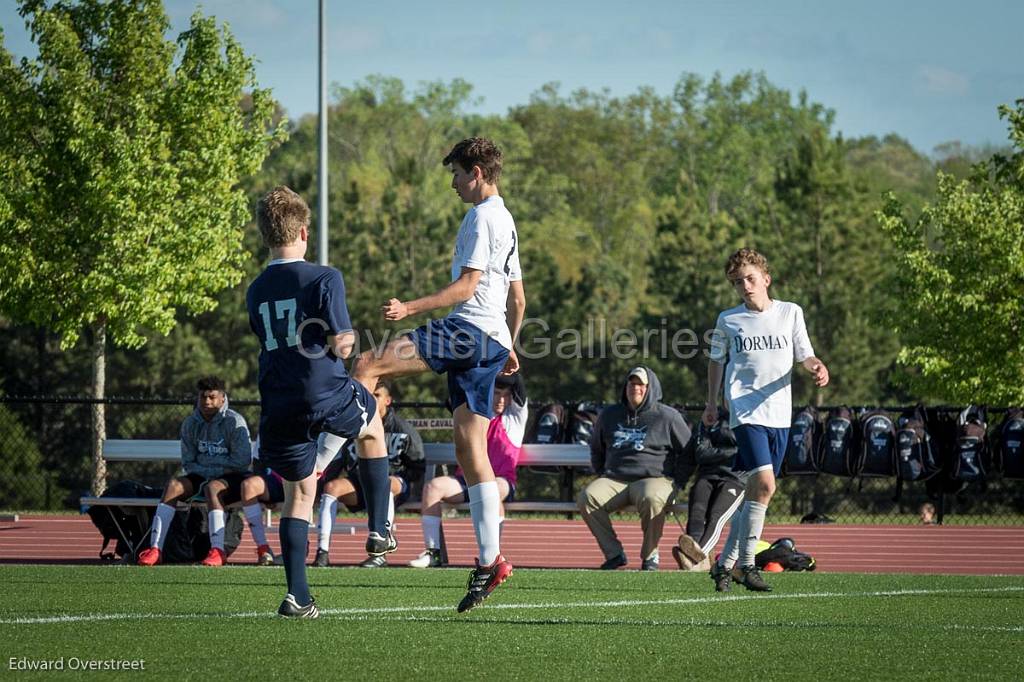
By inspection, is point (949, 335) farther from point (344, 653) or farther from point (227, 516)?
point (344, 653)

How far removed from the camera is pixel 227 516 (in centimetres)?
1232

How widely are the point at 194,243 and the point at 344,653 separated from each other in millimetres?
18322

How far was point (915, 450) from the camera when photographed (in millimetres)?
17844

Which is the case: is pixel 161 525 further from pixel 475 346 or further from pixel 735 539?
pixel 475 346

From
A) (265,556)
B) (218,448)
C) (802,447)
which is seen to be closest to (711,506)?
(265,556)

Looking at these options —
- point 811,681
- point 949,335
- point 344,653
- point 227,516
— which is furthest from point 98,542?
point 949,335

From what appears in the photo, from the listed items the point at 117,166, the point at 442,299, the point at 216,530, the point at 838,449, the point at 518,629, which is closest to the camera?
the point at 518,629

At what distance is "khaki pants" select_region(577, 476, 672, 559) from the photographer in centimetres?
1198

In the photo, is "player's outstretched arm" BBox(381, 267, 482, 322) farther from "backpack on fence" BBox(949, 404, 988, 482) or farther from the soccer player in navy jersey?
"backpack on fence" BBox(949, 404, 988, 482)

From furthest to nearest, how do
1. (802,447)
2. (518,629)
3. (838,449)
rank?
(838,449) < (802,447) < (518,629)

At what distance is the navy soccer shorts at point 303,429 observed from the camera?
6.45 m

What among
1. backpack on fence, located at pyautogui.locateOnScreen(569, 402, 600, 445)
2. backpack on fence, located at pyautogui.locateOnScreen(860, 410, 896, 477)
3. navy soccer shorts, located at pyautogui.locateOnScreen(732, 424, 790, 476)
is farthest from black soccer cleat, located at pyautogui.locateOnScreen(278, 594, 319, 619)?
backpack on fence, located at pyautogui.locateOnScreen(860, 410, 896, 477)

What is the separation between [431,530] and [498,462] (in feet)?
2.70

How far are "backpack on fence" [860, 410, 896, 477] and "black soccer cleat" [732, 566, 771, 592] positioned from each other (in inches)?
363
